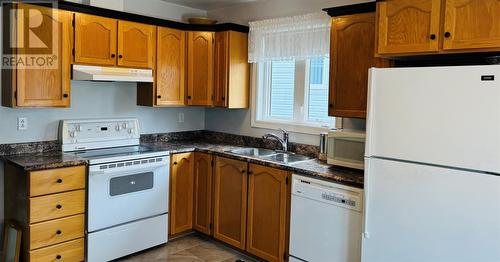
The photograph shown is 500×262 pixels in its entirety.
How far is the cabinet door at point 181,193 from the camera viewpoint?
12.5 feet

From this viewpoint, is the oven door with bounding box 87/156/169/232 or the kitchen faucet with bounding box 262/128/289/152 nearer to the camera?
the oven door with bounding box 87/156/169/232

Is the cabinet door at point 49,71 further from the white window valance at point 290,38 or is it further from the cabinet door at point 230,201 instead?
the white window valance at point 290,38

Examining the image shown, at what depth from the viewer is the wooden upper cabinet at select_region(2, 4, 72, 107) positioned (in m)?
3.06

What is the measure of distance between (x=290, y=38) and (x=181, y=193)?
1.80 m

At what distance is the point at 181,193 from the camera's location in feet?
12.8

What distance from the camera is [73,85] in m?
3.61

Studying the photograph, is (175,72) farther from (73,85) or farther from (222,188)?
(222,188)

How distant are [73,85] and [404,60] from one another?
2.78 m

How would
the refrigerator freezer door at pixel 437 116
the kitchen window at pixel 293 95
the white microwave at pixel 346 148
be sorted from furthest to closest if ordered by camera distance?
the kitchen window at pixel 293 95
the white microwave at pixel 346 148
the refrigerator freezer door at pixel 437 116

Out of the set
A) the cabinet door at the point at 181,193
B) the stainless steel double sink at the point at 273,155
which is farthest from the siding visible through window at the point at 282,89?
the cabinet door at the point at 181,193

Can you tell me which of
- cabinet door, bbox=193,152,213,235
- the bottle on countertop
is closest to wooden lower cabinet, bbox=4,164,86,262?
cabinet door, bbox=193,152,213,235

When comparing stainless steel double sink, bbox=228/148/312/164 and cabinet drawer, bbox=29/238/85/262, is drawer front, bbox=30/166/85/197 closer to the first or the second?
cabinet drawer, bbox=29/238/85/262

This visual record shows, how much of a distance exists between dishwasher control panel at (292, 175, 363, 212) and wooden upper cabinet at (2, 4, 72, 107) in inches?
79.0

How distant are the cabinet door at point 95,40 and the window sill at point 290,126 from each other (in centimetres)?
154
